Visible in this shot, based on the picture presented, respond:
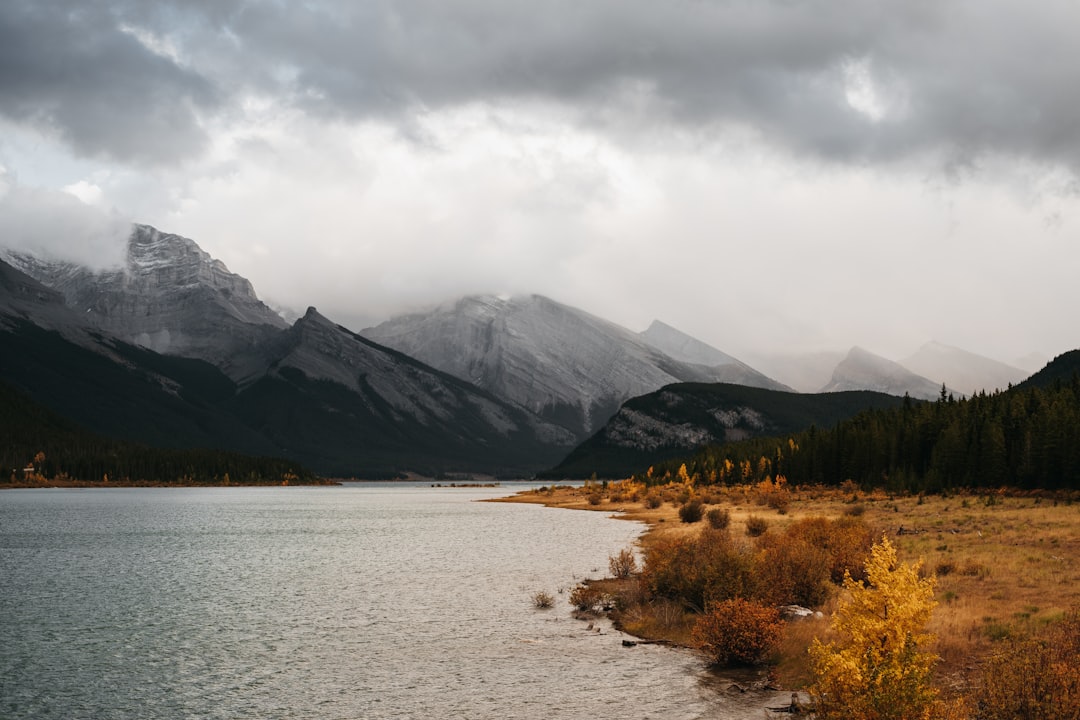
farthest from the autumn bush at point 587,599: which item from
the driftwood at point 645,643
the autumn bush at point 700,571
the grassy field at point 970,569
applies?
the driftwood at point 645,643

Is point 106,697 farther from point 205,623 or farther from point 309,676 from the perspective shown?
point 205,623

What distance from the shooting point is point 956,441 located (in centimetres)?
11281

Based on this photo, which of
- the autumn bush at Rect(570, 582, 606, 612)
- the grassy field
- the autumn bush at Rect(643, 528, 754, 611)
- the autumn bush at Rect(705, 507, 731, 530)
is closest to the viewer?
the grassy field

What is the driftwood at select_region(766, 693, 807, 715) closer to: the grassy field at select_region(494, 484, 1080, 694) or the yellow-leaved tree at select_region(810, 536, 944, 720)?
the yellow-leaved tree at select_region(810, 536, 944, 720)

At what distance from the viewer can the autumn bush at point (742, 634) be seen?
30.6 meters

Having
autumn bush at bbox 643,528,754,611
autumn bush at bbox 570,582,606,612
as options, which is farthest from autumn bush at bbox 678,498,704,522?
autumn bush at bbox 570,582,606,612

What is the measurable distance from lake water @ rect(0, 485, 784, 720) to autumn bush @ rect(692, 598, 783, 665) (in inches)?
48.8

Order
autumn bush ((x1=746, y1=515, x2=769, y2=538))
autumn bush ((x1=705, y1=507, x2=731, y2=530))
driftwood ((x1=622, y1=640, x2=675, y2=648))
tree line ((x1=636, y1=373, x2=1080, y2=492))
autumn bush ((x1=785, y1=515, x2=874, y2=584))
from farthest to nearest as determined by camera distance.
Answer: tree line ((x1=636, y1=373, x2=1080, y2=492))
autumn bush ((x1=705, y1=507, x2=731, y2=530))
autumn bush ((x1=746, y1=515, x2=769, y2=538))
autumn bush ((x1=785, y1=515, x2=874, y2=584))
driftwood ((x1=622, y1=640, x2=675, y2=648))

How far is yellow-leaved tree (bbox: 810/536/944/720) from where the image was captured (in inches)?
769

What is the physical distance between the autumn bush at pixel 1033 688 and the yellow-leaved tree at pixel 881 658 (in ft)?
4.23

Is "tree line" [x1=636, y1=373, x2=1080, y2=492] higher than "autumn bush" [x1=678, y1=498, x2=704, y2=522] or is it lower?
higher

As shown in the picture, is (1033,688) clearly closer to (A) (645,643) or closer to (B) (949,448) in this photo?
(A) (645,643)

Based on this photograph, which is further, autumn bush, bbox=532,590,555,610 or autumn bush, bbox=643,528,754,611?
autumn bush, bbox=532,590,555,610

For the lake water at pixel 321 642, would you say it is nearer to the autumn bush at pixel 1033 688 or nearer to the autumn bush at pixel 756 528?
the autumn bush at pixel 1033 688
